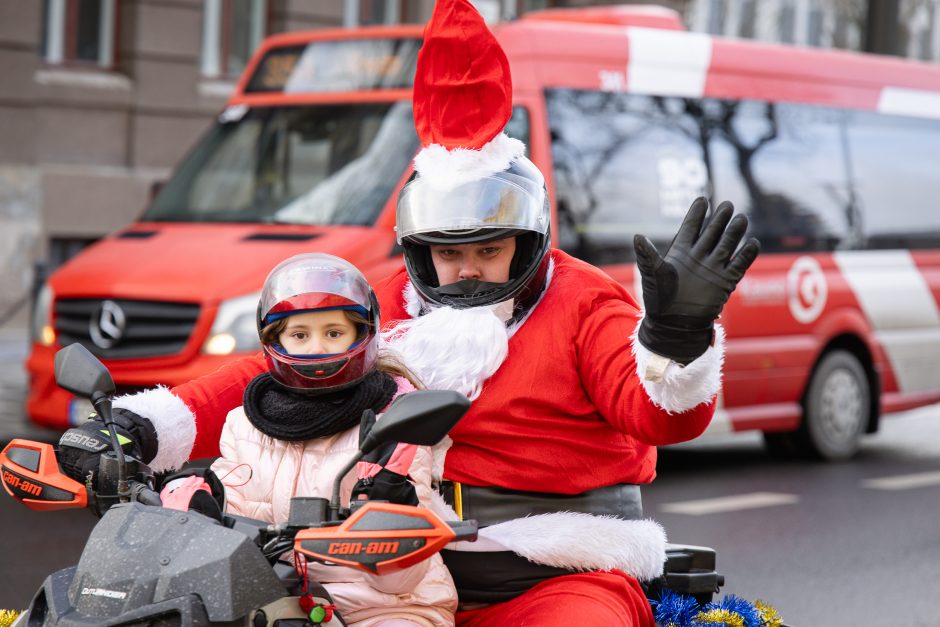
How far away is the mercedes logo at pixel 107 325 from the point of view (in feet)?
28.7

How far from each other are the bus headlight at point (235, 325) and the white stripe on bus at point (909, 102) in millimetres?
5350

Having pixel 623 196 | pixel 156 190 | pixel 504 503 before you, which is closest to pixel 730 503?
pixel 623 196

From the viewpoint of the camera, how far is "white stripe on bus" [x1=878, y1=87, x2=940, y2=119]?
11469 mm

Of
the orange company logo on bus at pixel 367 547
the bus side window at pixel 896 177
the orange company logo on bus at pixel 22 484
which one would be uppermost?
the orange company logo on bus at pixel 367 547

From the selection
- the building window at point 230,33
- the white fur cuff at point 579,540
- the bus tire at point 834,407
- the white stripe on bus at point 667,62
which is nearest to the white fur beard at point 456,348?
the white fur cuff at point 579,540

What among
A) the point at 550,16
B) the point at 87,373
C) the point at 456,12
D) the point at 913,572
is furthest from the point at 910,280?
the point at 87,373

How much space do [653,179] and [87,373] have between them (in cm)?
712

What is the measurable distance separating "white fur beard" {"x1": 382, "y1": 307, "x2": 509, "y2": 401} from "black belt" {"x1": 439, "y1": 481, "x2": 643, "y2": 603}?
0.69ft

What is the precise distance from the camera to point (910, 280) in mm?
11289

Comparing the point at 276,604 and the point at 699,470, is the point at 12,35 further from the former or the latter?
the point at 276,604

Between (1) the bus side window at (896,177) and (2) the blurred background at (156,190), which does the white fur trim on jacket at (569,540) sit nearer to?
(2) the blurred background at (156,190)

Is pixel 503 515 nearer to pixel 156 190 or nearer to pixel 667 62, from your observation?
pixel 667 62

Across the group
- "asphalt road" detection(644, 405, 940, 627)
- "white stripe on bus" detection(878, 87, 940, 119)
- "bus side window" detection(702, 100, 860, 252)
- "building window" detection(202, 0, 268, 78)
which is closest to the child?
"asphalt road" detection(644, 405, 940, 627)

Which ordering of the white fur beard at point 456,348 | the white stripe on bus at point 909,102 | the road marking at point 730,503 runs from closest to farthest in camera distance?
the white fur beard at point 456,348
the road marking at point 730,503
the white stripe on bus at point 909,102
